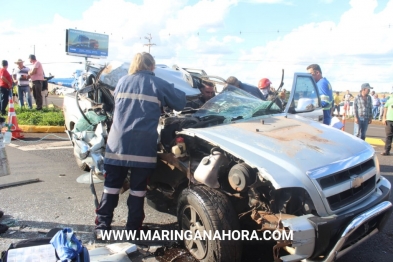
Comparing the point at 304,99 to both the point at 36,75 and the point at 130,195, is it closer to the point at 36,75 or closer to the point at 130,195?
the point at 130,195

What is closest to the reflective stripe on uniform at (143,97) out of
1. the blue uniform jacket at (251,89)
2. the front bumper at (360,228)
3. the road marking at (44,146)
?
the front bumper at (360,228)

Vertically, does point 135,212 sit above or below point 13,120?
above

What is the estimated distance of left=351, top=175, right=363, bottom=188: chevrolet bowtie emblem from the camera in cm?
282

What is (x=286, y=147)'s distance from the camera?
9.67 ft

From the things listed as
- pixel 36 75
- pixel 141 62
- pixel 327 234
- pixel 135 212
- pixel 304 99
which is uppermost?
pixel 141 62

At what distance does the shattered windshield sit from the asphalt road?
1310 mm

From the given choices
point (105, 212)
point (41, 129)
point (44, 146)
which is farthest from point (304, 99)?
point (41, 129)

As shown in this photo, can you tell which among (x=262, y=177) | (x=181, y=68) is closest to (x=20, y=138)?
(x=181, y=68)

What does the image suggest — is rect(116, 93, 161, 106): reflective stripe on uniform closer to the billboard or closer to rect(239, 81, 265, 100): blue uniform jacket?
rect(239, 81, 265, 100): blue uniform jacket

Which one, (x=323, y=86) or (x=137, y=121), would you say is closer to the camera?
(x=137, y=121)

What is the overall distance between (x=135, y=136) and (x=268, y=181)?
1.34 meters

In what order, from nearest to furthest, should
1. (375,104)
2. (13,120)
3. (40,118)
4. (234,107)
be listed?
1. (234,107)
2. (13,120)
3. (40,118)
4. (375,104)

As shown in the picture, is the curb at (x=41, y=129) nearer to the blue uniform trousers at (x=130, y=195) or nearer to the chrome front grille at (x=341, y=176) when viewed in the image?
the blue uniform trousers at (x=130, y=195)

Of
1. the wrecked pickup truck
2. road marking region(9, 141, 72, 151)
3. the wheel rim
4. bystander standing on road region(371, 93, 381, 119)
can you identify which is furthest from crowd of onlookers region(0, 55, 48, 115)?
bystander standing on road region(371, 93, 381, 119)
